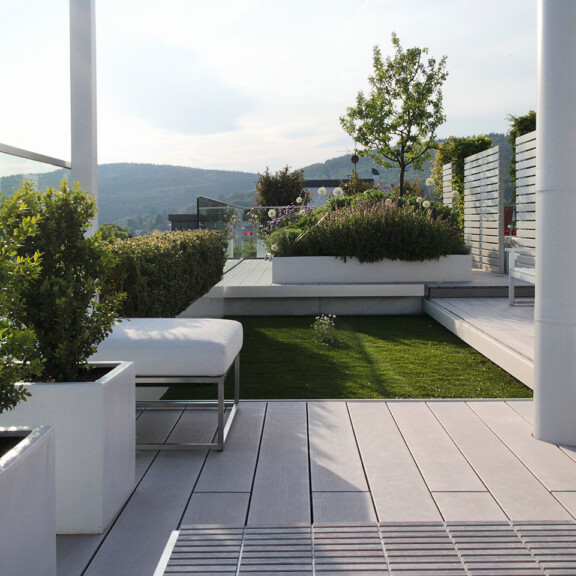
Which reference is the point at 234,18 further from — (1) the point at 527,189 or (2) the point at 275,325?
(1) the point at 527,189

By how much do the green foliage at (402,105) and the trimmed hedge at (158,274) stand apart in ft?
34.6

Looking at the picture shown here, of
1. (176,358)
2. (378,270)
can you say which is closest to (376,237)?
(378,270)

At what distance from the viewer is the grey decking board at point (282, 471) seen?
7.22ft

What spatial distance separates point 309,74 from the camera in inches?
497

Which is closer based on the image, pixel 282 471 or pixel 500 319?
pixel 282 471

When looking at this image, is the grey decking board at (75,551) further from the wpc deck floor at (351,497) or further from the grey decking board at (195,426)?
the grey decking board at (195,426)

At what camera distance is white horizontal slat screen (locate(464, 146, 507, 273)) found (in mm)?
9711

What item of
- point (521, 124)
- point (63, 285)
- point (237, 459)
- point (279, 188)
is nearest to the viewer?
point (63, 285)

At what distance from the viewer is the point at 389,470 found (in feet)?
8.61

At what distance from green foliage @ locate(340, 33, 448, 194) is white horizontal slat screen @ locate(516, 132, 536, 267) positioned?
7.06 m

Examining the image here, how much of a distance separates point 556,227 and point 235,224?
35.0ft

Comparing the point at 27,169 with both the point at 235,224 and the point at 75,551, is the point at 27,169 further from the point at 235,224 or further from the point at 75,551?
the point at 235,224

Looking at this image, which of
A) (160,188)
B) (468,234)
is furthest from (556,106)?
(160,188)

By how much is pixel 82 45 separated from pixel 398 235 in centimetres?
580
